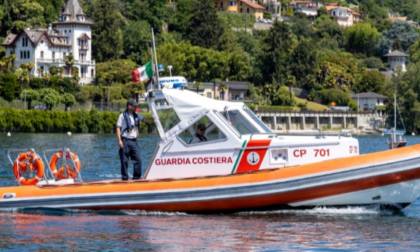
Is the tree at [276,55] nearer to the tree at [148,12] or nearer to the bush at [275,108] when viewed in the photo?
the bush at [275,108]

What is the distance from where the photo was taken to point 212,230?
1673cm

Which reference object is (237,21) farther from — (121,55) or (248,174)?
(248,174)

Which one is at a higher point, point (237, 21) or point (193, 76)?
point (237, 21)

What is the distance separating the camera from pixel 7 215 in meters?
18.8

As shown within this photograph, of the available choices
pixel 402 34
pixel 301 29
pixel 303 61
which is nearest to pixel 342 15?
pixel 402 34

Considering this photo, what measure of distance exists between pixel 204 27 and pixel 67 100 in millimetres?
Result: 38995

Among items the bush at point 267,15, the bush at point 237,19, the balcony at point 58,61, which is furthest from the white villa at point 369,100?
the bush at point 267,15

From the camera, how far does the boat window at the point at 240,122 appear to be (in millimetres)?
18484

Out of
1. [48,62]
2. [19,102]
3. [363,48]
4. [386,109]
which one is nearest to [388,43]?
[363,48]

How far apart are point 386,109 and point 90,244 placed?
102 meters

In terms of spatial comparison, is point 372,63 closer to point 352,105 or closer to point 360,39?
point 360,39

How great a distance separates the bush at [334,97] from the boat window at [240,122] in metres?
96.9

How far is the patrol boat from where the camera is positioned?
17.6 metres

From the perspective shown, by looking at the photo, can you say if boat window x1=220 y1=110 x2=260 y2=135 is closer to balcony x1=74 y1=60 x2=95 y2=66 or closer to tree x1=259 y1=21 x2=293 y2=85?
balcony x1=74 y1=60 x2=95 y2=66
